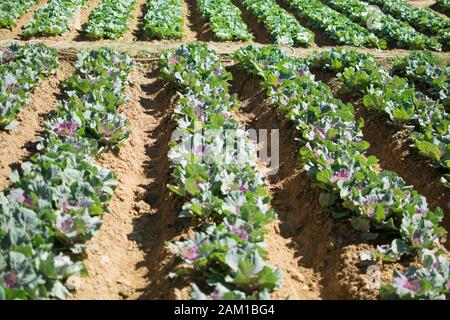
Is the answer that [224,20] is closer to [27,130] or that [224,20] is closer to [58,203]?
[27,130]

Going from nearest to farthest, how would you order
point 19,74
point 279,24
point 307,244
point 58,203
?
point 58,203 → point 307,244 → point 19,74 → point 279,24

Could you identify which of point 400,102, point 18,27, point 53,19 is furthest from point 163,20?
point 400,102

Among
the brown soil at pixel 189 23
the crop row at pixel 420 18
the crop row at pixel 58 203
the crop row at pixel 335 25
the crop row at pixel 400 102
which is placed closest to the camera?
the crop row at pixel 58 203

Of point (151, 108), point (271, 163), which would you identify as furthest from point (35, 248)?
point (151, 108)

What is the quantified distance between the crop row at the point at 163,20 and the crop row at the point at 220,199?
16.7 feet

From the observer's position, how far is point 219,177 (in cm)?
555

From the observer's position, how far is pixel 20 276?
3914 mm

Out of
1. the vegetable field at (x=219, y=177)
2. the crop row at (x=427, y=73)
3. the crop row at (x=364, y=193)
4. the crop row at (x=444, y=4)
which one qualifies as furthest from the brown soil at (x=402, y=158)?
the crop row at (x=444, y=4)

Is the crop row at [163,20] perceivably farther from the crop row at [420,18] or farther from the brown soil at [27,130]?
the crop row at [420,18]

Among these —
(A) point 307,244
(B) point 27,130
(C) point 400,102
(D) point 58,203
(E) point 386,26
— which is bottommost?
(A) point 307,244

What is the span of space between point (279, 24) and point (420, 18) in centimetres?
572

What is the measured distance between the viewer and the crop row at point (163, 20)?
13.0 metres

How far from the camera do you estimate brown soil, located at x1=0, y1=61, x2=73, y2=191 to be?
21.8ft

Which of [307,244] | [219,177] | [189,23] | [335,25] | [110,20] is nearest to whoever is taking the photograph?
[219,177]
